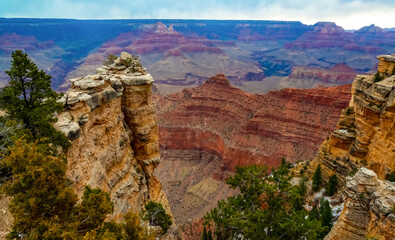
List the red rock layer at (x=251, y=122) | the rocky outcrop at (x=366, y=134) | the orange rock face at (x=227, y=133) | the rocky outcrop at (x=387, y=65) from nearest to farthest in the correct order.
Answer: the rocky outcrop at (x=366, y=134) < the rocky outcrop at (x=387, y=65) < the orange rock face at (x=227, y=133) < the red rock layer at (x=251, y=122)

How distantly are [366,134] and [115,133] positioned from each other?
28083mm

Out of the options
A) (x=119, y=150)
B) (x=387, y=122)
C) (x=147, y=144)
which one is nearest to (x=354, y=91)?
(x=387, y=122)

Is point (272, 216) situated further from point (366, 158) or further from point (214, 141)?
point (214, 141)

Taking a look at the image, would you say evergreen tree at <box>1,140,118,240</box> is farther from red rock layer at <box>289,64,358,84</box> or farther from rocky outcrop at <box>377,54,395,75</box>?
red rock layer at <box>289,64,358,84</box>

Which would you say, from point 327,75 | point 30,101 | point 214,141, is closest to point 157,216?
point 30,101

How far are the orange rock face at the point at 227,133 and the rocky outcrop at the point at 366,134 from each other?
83.2ft

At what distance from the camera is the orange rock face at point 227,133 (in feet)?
196

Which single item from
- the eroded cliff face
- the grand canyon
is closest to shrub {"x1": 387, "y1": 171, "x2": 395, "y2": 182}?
the grand canyon

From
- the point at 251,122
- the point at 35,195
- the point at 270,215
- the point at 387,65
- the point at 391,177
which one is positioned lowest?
the point at 251,122

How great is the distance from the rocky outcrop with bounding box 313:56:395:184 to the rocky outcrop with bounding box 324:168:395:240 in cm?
1164

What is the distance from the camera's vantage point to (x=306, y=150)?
59875 mm

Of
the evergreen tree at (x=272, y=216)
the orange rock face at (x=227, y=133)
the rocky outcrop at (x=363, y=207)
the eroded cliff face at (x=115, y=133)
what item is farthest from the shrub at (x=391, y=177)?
the orange rock face at (x=227, y=133)

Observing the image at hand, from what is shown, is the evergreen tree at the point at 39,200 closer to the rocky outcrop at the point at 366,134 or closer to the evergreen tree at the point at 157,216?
the evergreen tree at the point at 157,216

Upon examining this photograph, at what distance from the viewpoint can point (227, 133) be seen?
68875 millimetres
